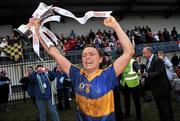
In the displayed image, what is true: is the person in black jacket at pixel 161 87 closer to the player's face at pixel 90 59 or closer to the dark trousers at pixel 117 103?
the dark trousers at pixel 117 103

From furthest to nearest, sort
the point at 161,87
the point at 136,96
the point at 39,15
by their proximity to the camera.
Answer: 1. the point at 136,96
2. the point at 161,87
3. the point at 39,15

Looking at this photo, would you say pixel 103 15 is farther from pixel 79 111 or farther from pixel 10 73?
pixel 10 73

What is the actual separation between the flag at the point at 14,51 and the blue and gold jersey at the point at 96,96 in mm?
14999

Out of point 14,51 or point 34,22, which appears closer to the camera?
point 34,22

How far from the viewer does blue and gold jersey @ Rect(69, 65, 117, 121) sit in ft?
12.1

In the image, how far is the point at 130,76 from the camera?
10031 mm

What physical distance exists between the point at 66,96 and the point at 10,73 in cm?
581

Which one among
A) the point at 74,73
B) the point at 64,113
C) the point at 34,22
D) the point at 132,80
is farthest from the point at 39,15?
the point at 64,113

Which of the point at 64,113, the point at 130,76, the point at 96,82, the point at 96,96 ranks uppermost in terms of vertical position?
the point at 96,82

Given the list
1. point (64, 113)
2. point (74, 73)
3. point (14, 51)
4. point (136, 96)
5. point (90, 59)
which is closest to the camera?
point (90, 59)

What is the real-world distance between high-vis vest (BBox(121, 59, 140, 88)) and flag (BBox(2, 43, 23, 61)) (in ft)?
30.9

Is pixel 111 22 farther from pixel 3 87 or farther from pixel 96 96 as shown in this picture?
pixel 3 87

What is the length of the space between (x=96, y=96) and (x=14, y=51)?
15.5m


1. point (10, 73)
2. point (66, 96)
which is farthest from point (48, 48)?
point (10, 73)
